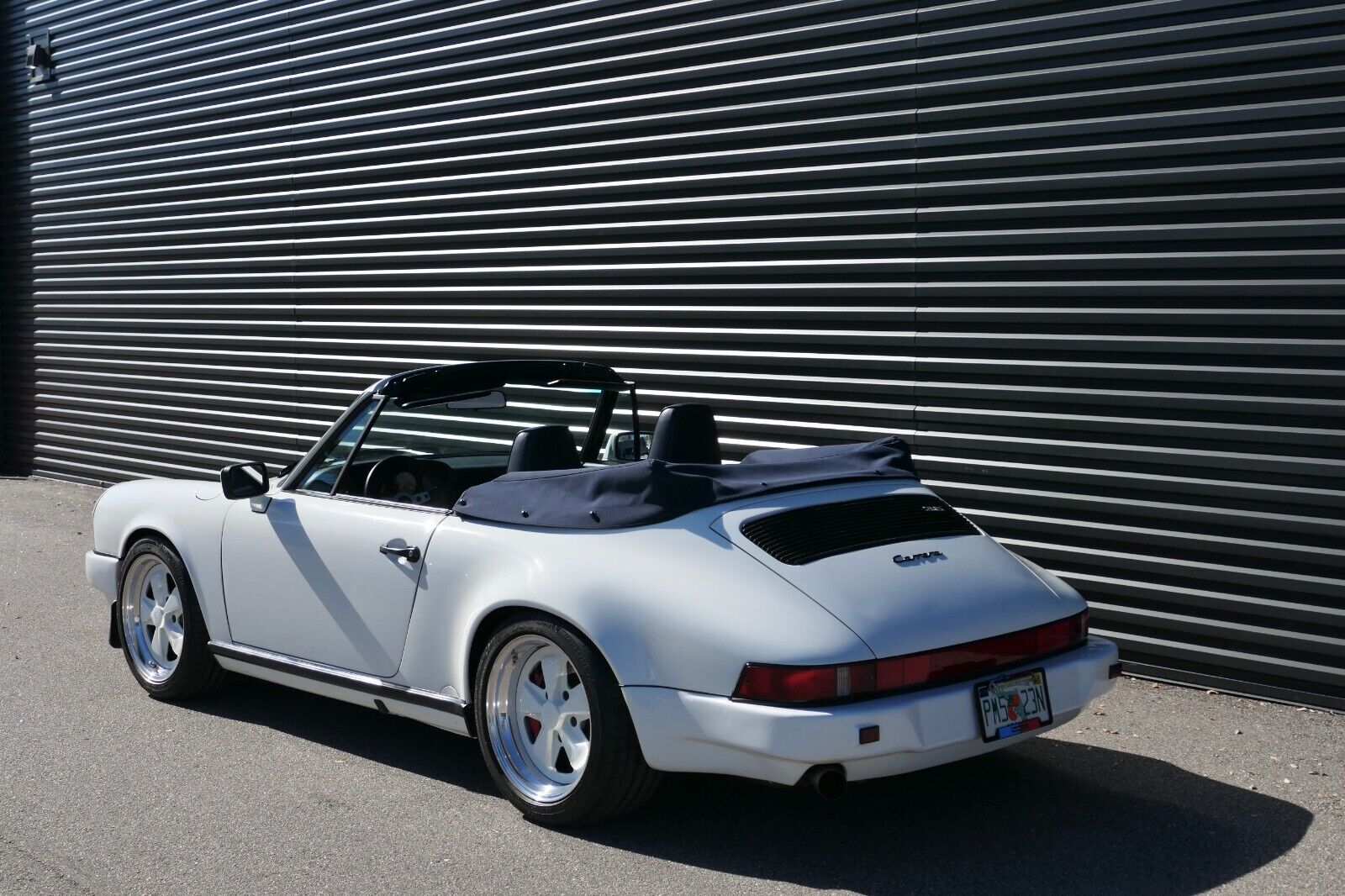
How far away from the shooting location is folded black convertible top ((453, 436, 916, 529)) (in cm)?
426

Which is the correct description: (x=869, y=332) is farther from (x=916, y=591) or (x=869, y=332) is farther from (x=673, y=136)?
(x=916, y=591)

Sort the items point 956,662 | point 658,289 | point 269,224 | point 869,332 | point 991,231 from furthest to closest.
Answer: point 269,224 → point 658,289 → point 869,332 → point 991,231 → point 956,662

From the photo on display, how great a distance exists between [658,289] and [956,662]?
4.62m

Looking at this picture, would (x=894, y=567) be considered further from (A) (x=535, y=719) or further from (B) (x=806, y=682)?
(A) (x=535, y=719)

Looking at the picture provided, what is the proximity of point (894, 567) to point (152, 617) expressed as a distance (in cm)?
340

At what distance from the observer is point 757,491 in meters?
4.39

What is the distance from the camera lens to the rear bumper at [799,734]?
3.62 m

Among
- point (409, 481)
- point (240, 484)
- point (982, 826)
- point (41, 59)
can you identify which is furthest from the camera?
point (41, 59)

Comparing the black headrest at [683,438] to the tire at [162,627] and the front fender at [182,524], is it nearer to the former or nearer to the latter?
the front fender at [182,524]

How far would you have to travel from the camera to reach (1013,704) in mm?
3949

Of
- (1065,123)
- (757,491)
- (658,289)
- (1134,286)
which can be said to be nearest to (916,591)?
(757,491)

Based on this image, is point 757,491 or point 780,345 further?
point 780,345

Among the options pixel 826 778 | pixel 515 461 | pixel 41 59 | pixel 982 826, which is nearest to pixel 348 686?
pixel 515 461

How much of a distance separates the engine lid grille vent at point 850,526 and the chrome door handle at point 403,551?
1202 millimetres
